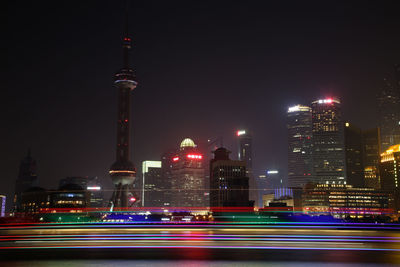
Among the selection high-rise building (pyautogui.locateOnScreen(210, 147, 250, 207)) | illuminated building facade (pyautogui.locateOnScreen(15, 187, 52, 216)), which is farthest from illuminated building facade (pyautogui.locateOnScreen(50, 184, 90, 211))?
high-rise building (pyautogui.locateOnScreen(210, 147, 250, 207))

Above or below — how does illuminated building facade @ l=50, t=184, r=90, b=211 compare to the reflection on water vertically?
above

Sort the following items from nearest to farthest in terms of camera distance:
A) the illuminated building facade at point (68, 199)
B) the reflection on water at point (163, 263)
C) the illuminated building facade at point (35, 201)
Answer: the reflection on water at point (163, 263)
the illuminated building facade at point (68, 199)
the illuminated building facade at point (35, 201)

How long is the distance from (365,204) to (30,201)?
168363 millimetres

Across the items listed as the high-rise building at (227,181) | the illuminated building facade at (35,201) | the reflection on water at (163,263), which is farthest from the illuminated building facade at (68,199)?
the reflection on water at (163,263)

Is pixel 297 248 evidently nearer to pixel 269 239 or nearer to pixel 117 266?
pixel 269 239

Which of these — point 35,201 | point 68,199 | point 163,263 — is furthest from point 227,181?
point 163,263

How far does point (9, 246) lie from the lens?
23.8m

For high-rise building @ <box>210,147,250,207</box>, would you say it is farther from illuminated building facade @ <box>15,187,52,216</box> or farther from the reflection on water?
the reflection on water

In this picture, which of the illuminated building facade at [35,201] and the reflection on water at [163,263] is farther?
the illuminated building facade at [35,201]

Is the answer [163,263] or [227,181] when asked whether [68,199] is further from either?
[163,263]

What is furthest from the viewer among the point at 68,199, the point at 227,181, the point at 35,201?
the point at 227,181

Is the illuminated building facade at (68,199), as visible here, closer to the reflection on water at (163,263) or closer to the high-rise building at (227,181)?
the high-rise building at (227,181)

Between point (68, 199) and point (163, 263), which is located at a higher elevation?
point (68, 199)

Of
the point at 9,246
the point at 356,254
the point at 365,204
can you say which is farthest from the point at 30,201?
the point at 356,254
